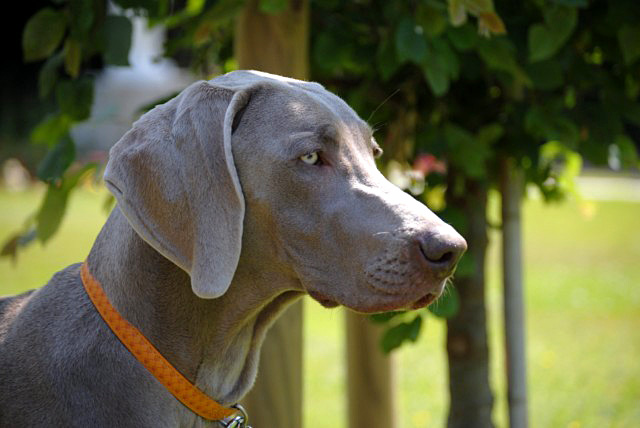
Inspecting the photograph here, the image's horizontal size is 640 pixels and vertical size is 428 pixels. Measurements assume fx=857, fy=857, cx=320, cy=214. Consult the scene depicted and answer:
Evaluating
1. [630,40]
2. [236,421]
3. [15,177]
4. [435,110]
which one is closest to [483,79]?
[435,110]

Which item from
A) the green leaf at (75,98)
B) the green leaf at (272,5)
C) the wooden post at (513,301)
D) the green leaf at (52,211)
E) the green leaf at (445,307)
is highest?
the green leaf at (272,5)

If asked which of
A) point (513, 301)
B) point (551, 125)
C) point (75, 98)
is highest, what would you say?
point (75, 98)

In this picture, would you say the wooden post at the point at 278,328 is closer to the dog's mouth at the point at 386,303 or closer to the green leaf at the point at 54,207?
the green leaf at the point at 54,207

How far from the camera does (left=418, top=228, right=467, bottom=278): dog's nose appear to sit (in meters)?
1.91

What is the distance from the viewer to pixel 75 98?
121 inches

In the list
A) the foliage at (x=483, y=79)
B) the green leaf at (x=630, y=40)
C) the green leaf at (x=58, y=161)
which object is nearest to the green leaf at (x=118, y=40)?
the green leaf at (x=58, y=161)

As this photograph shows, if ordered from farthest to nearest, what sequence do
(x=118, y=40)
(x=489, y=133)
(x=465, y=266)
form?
1. (x=489, y=133)
2. (x=465, y=266)
3. (x=118, y=40)

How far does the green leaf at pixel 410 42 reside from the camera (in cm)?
274

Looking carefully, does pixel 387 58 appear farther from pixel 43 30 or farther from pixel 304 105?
pixel 43 30

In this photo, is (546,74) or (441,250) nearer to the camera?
(441,250)

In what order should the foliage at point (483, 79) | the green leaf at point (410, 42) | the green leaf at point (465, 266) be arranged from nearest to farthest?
the green leaf at point (410, 42) < the foliage at point (483, 79) < the green leaf at point (465, 266)

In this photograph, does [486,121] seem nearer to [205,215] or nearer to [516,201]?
[516,201]

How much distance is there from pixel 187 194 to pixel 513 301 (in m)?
2.11

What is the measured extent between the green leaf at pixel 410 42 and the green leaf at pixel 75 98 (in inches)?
44.6
